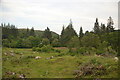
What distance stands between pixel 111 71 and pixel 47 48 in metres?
11.0

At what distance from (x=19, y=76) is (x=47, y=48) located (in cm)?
994

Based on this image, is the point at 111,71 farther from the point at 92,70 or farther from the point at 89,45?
the point at 89,45

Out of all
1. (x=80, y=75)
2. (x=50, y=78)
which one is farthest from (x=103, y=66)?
(x=50, y=78)

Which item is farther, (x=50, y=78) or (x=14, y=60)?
(x=14, y=60)

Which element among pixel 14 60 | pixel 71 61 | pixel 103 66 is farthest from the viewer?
pixel 14 60

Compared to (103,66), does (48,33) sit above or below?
above

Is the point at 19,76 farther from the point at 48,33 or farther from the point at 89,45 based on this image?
the point at 48,33

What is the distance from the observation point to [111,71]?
16.9ft

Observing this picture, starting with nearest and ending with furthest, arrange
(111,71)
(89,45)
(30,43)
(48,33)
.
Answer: (111,71) < (89,45) < (30,43) < (48,33)

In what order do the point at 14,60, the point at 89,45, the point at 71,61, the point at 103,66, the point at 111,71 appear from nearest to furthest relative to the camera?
the point at 111,71 → the point at 103,66 → the point at 71,61 → the point at 14,60 → the point at 89,45

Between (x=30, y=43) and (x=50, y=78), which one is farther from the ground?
(x=30, y=43)

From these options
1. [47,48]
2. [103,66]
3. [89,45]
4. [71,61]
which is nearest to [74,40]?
[89,45]

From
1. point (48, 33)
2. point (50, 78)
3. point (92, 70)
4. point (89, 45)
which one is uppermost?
point (48, 33)

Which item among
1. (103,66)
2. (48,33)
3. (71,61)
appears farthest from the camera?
(48,33)
